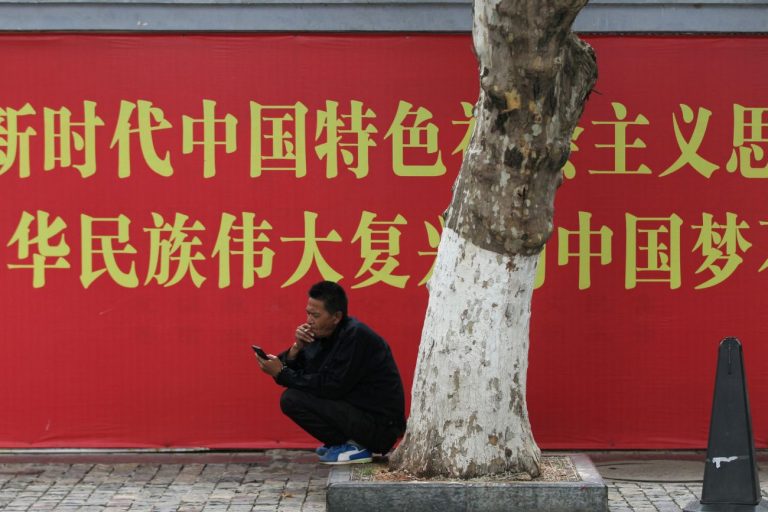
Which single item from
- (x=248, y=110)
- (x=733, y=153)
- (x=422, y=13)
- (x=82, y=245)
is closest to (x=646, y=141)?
(x=733, y=153)

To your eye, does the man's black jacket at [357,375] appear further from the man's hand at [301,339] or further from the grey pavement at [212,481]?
the grey pavement at [212,481]

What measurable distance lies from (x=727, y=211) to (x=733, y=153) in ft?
1.23

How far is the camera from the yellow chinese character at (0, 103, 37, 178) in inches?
333

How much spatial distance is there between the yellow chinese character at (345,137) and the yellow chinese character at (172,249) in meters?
0.94

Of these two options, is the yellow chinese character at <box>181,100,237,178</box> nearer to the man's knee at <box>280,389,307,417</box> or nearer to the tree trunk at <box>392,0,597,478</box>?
the man's knee at <box>280,389,307,417</box>

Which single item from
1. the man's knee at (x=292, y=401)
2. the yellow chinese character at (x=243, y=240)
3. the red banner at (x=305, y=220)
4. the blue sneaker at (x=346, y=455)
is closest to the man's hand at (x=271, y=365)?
the man's knee at (x=292, y=401)

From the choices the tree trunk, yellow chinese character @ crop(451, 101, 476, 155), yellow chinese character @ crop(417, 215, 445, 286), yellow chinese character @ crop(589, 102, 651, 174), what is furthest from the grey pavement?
yellow chinese character @ crop(451, 101, 476, 155)

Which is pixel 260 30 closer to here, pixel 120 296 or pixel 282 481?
pixel 120 296

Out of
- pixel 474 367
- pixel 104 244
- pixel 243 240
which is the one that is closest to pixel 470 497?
pixel 474 367

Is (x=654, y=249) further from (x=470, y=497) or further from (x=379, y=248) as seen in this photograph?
(x=470, y=497)

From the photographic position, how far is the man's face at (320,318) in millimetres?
7805

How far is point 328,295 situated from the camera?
7.82 meters

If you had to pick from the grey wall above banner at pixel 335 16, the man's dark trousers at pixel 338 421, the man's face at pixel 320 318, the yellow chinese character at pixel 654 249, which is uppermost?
the grey wall above banner at pixel 335 16

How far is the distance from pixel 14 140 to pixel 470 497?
3.82m
